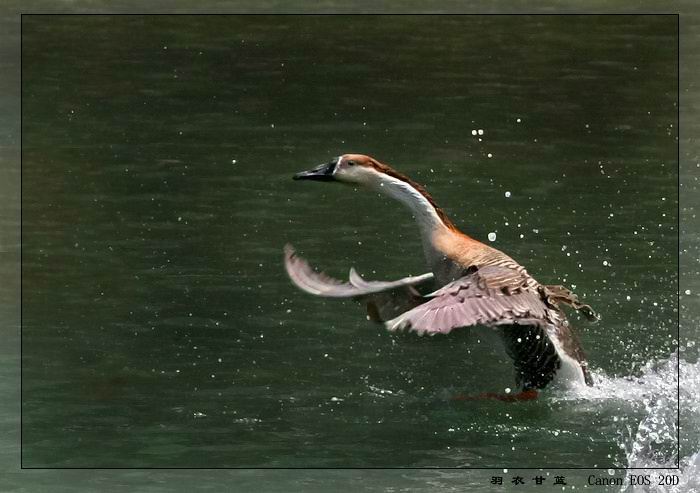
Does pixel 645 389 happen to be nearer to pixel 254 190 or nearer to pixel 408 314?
pixel 408 314

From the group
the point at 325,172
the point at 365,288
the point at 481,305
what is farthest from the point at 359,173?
the point at 481,305

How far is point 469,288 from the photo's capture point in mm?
8125

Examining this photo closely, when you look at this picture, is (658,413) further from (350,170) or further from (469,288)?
(350,170)

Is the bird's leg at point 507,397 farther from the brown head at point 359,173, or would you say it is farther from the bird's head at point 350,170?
the bird's head at point 350,170

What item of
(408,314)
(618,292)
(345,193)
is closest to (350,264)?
(345,193)

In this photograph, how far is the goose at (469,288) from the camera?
827cm

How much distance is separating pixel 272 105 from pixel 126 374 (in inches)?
138

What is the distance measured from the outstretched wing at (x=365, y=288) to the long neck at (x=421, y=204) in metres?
0.32

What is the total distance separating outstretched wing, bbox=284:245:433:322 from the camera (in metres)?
8.28

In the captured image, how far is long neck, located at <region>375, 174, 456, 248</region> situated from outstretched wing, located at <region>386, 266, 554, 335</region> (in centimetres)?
38

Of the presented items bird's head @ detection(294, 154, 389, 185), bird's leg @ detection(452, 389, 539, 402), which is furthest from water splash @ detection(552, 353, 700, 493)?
bird's head @ detection(294, 154, 389, 185)

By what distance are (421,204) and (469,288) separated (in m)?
0.75

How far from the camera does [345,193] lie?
11.2 m

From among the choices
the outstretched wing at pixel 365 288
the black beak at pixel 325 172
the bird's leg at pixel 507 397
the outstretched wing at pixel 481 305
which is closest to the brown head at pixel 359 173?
A: the black beak at pixel 325 172
